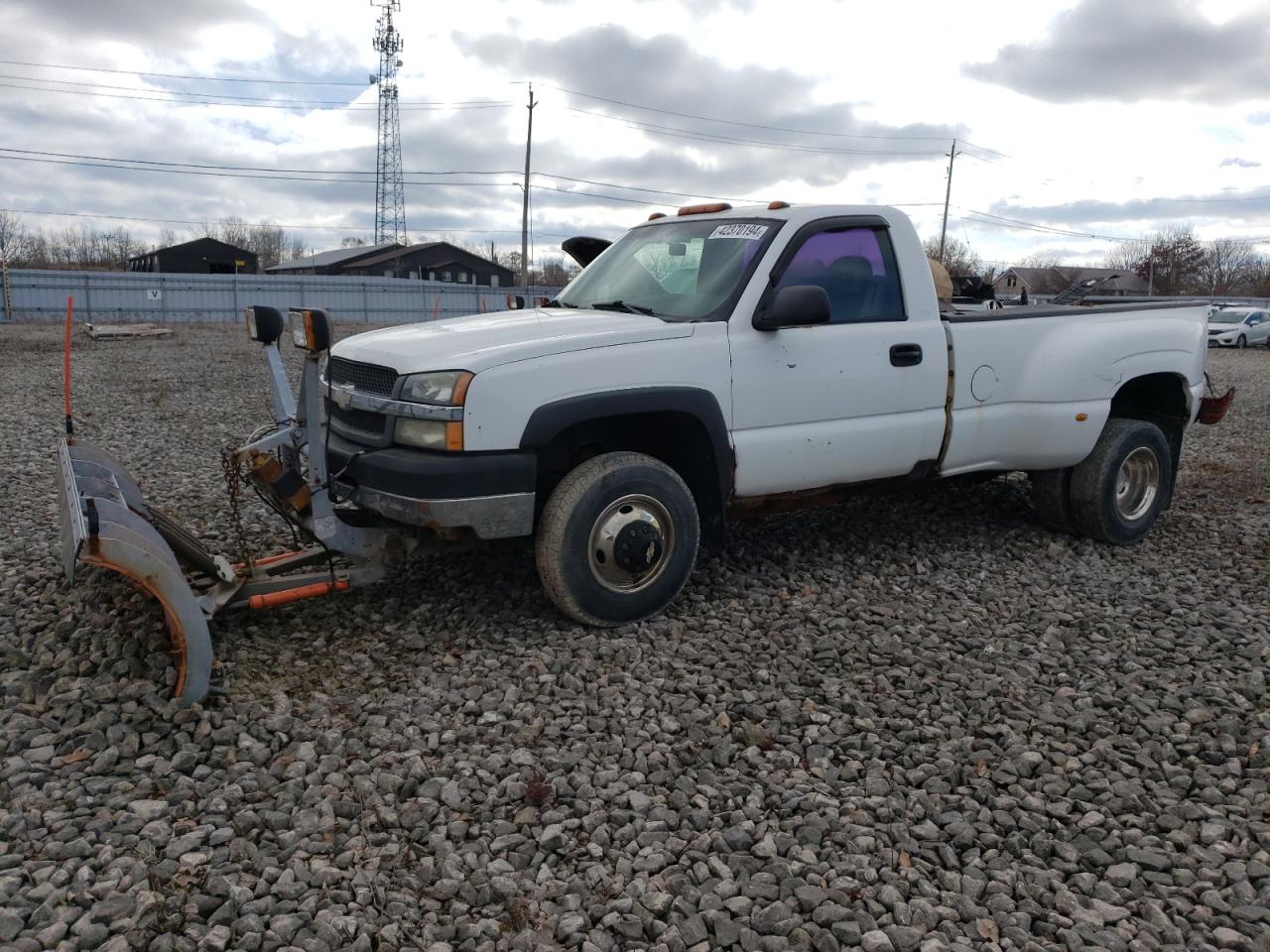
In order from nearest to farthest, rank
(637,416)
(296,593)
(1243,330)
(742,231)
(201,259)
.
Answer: (296,593) → (637,416) → (742,231) → (1243,330) → (201,259)

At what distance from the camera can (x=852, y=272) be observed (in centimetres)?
518

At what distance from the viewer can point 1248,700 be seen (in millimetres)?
4086

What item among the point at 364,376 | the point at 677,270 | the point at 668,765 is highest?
the point at 677,270

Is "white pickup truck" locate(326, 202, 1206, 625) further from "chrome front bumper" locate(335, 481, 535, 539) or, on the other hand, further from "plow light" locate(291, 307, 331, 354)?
"plow light" locate(291, 307, 331, 354)

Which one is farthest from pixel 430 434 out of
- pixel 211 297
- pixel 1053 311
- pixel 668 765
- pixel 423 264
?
pixel 423 264

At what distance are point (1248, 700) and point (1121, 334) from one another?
103 inches

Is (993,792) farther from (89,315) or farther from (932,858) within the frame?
(89,315)

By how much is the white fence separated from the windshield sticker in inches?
919

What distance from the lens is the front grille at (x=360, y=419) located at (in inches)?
174

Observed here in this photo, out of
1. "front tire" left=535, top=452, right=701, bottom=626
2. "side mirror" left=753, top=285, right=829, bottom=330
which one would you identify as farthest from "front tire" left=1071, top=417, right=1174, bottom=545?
"front tire" left=535, top=452, right=701, bottom=626

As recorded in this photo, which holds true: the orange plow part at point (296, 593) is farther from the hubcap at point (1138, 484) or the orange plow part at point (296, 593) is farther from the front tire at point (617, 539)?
the hubcap at point (1138, 484)

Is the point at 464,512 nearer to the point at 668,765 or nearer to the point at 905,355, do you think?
the point at 668,765

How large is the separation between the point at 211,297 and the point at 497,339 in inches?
1243

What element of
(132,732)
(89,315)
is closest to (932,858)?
(132,732)
